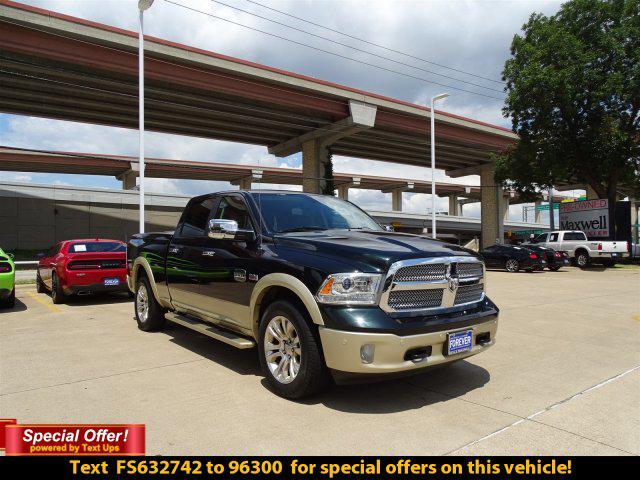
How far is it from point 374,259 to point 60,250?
921 cm

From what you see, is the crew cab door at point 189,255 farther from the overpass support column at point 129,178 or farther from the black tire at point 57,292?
the overpass support column at point 129,178

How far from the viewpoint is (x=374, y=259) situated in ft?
12.2

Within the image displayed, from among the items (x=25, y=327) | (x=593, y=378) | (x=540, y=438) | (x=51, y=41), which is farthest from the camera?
(x=51, y=41)

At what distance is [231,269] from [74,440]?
2099mm

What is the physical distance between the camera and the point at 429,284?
3904 millimetres

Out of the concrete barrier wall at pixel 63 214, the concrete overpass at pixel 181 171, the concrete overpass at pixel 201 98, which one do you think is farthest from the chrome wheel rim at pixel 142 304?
the concrete overpass at pixel 181 171

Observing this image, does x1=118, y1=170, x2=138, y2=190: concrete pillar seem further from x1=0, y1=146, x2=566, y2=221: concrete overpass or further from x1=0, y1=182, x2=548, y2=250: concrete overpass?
x1=0, y1=182, x2=548, y2=250: concrete overpass

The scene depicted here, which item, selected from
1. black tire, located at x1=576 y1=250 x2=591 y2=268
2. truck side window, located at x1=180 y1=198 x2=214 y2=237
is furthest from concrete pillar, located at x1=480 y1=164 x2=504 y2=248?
truck side window, located at x1=180 y1=198 x2=214 y2=237

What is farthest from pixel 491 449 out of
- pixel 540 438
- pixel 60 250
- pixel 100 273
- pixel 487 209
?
pixel 487 209

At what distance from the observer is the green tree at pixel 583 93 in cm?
2342

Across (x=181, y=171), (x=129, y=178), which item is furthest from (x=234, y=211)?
(x=181, y=171)

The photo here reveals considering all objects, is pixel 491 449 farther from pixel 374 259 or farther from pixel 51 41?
pixel 51 41

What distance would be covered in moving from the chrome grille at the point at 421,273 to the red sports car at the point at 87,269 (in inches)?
311
